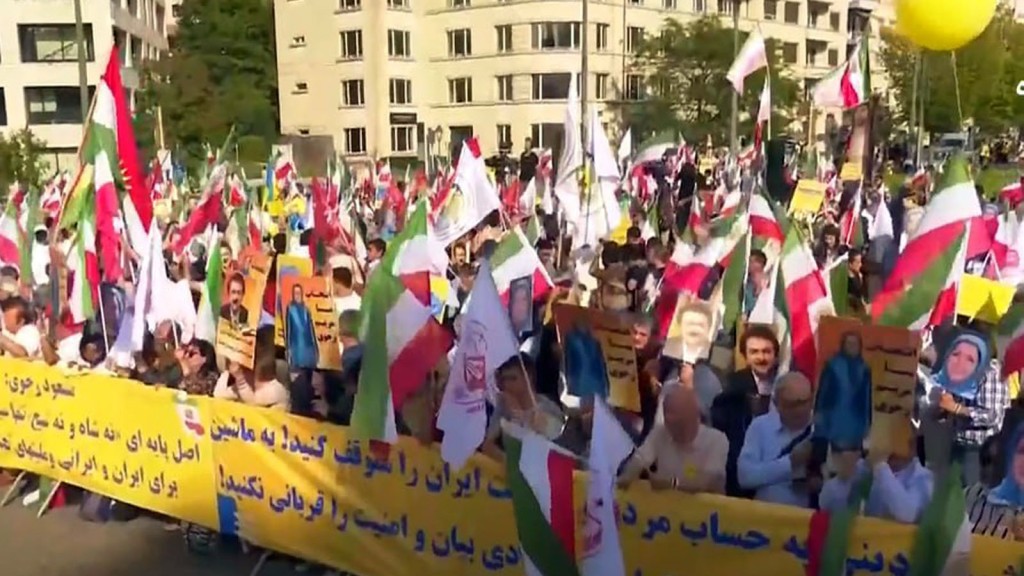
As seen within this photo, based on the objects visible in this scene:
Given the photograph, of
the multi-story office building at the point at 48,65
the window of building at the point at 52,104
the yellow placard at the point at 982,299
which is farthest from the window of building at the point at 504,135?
the yellow placard at the point at 982,299

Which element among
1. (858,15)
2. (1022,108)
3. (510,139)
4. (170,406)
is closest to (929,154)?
(1022,108)

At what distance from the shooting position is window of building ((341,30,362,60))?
5447 cm

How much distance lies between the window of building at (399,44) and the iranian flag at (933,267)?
163 ft

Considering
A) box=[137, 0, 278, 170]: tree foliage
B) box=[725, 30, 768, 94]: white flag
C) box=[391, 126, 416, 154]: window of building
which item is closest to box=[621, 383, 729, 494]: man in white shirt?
box=[725, 30, 768, 94]: white flag

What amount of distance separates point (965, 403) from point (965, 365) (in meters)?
0.26

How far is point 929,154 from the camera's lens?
33656 mm

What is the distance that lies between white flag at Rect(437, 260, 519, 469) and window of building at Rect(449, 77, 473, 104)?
49.5 m

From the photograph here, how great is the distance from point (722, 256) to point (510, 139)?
147 ft

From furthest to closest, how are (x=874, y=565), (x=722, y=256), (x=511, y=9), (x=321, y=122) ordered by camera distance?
(x=321, y=122) → (x=511, y=9) → (x=722, y=256) → (x=874, y=565)

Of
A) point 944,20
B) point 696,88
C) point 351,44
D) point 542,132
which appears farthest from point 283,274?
point 351,44

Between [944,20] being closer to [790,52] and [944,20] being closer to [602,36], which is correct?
[602,36]

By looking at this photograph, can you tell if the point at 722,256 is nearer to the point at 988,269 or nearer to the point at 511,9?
the point at 988,269

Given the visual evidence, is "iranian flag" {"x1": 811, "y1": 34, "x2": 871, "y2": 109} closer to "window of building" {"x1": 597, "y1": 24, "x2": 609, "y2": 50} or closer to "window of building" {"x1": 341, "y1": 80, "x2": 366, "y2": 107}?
"window of building" {"x1": 597, "y1": 24, "x2": 609, "y2": 50}

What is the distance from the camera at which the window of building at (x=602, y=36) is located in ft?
177
